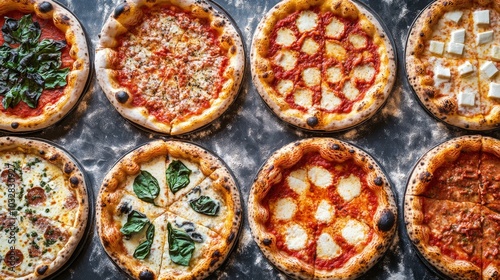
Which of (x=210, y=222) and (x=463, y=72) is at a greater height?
(x=463, y=72)

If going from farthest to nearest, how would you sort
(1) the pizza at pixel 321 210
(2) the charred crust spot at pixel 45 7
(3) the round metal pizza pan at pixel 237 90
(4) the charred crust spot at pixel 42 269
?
1. (2) the charred crust spot at pixel 45 7
2. (3) the round metal pizza pan at pixel 237 90
3. (4) the charred crust spot at pixel 42 269
4. (1) the pizza at pixel 321 210

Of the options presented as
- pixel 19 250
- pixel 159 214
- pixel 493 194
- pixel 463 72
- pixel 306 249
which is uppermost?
pixel 463 72

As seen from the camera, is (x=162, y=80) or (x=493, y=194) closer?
(x=493, y=194)

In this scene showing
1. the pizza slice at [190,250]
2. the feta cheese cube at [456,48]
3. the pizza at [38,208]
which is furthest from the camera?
the feta cheese cube at [456,48]

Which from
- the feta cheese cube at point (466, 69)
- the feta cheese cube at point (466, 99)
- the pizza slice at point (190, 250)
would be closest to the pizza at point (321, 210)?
the pizza slice at point (190, 250)

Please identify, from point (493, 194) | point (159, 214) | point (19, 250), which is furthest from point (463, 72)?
point (19, 250)

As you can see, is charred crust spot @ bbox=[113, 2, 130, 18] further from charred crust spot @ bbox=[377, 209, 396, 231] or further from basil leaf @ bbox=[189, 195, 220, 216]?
charred crust spot @ bbox=[377, 209, 396, 231]

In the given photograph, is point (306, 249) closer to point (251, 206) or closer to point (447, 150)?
point (251, 206)

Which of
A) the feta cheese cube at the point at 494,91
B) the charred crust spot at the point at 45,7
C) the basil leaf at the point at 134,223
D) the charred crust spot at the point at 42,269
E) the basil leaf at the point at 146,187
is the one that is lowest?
the charred crust spot at the point at 42,269

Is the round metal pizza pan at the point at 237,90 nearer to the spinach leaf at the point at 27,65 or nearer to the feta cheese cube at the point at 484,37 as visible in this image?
the spinach leaf at the point at 27,65
